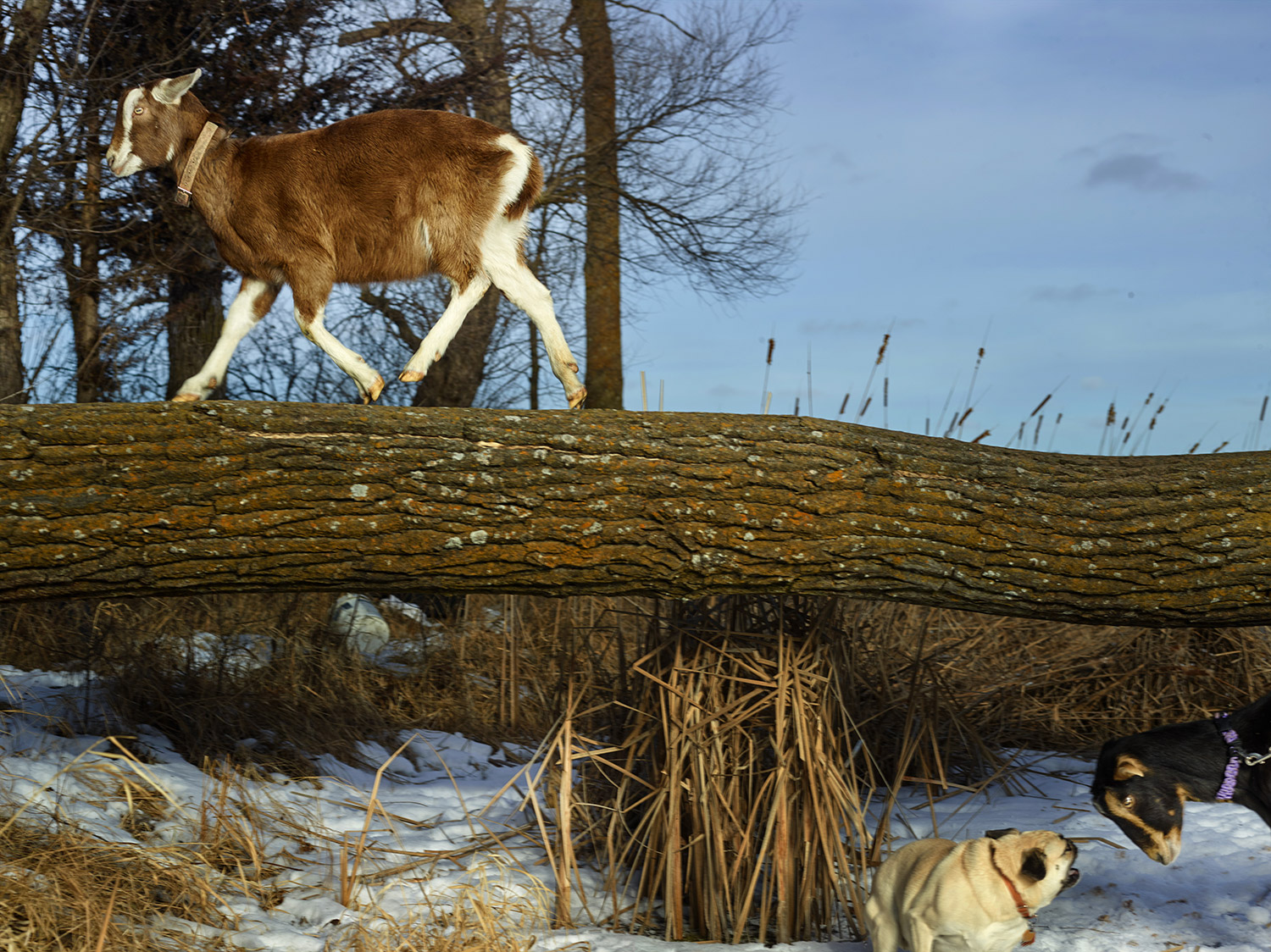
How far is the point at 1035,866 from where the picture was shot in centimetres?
257

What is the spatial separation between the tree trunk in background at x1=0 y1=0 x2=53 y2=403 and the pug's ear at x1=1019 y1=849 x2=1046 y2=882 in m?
5.36

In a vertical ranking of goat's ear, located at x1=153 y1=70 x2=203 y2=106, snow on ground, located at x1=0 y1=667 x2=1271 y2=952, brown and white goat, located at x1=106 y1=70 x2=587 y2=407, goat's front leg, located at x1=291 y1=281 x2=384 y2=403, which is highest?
goat's ear, located at x1=153 y1=70 x2=203 y2=106

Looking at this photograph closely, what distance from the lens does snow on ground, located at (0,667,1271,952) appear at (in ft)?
11.0

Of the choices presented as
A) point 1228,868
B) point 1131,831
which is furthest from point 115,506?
point 1228,868

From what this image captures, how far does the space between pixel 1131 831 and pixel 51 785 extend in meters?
3.80

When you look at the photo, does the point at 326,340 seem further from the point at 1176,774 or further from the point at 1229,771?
the point at 1229,771

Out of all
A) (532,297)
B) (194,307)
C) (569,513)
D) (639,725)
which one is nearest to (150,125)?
(532,297)

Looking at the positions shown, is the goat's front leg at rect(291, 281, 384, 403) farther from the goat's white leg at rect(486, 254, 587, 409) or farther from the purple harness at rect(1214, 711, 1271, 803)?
the purple harness at rect(1214, 711, 1271, 803)

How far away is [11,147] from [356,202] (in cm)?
339

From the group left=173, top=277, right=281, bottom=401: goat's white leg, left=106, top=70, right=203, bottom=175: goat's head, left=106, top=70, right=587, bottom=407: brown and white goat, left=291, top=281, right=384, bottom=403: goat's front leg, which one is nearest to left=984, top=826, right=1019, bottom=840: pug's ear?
left=106, top=70, right=587, bottom=407: brown and white goat

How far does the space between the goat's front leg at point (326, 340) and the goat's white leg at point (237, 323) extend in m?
0.15

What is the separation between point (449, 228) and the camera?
3.45m

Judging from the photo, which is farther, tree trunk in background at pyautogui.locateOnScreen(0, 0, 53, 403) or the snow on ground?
tree trunk in background at pyautogui.locateOnScreen(0, 0, 53, 403)

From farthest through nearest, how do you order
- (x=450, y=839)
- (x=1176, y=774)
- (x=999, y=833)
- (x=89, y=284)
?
(x=89, y=284)
(x=450, y=839)
(x=1176, y=774)
(x=999, y=833)
